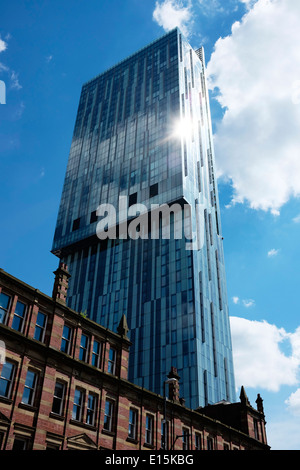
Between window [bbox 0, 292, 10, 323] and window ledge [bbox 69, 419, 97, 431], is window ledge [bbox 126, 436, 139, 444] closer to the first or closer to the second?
window ledge [bbox 69, 419, 97, 431]

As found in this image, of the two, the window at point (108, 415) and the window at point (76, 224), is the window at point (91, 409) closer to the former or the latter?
the window at point (108, 415)

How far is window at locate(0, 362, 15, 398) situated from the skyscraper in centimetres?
6291

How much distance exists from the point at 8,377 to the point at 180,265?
3053 inches

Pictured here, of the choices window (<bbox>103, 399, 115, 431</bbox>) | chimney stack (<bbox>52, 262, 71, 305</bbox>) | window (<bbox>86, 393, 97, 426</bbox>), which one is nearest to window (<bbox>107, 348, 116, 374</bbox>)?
window (<bbox>103, 399, 115, 431</bbox>)

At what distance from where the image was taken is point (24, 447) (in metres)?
27.9

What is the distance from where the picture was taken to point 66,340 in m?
33.8

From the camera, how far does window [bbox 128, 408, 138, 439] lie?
1426 inches

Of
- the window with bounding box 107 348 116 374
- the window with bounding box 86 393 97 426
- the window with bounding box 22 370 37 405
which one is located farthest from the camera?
the window with bounding box 107 348 116 374

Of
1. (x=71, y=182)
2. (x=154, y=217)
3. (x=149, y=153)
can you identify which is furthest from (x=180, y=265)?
(x=71, y=182)

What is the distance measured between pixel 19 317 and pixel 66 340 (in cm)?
469

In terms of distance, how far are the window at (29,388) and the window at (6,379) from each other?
Result: 129cm

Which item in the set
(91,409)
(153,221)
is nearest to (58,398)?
(91,409)

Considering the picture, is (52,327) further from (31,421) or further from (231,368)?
(231,368)

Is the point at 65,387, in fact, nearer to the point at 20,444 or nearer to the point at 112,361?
the point at 20,444
